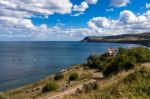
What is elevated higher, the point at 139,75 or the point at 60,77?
the point at 139,75

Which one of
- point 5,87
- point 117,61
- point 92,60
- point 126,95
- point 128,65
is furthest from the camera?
point 92,60

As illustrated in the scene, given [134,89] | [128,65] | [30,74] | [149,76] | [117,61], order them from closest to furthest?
[134,89] < [149,76] < [128,65] < [117,61] < [30,74]

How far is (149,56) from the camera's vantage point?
36375mm

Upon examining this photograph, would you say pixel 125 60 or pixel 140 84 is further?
pixel 125 60

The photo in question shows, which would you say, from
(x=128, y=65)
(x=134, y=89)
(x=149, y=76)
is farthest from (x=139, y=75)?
(x=128, y=65)

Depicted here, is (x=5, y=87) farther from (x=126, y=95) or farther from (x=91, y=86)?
(x=126, y=95)

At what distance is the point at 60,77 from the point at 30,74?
33.4 m

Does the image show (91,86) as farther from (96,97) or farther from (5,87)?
(5,87)

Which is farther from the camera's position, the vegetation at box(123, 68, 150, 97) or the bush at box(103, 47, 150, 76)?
the bush at box(103, 47, 150, 76)

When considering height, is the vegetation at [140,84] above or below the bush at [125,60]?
above

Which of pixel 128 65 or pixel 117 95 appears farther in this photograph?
pixel 128 65

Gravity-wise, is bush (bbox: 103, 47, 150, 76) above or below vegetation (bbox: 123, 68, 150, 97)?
below

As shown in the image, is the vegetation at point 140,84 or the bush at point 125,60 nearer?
the vegetation at point 140,84

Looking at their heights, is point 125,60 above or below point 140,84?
below
